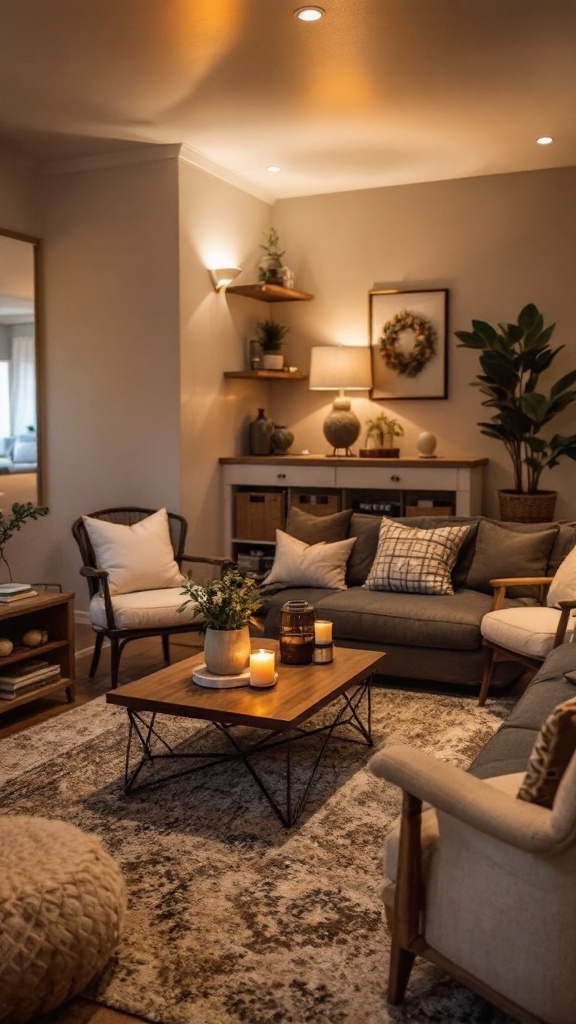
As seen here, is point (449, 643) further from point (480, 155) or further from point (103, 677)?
point (480, 155)

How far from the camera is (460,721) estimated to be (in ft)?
13.3

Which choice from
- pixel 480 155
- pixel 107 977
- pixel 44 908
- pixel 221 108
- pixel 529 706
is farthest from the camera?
pixel 480 155

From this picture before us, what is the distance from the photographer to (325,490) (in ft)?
20.3

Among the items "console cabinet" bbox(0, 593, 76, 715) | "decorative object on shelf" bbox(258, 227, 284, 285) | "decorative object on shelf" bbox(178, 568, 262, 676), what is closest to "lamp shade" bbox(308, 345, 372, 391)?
"decorative object on shelf" bbox(258, 227, 284, 285)

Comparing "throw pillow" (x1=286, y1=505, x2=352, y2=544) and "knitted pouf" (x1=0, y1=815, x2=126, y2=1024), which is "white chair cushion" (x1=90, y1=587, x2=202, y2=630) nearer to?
"throw pillow" (x1=286, y1=505, x2=352, y2=544)

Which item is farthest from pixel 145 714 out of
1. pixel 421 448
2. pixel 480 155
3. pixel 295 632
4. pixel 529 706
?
pixel 480 155

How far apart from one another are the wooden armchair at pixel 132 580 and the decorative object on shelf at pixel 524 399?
203cm

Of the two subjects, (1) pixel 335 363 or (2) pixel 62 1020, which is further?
(1) pixel 335 363

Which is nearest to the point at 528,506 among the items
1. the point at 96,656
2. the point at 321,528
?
the point at 321,528

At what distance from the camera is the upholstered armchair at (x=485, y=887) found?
5.84 ft

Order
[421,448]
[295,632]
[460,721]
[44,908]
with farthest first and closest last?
1. [421,448]
2. [460,721]
3. [295,632]
4. [44,908]

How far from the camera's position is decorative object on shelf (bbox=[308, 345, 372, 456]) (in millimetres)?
6246

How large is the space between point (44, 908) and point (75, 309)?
14.5 ft

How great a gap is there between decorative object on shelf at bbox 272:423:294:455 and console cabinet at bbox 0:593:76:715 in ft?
8.02
